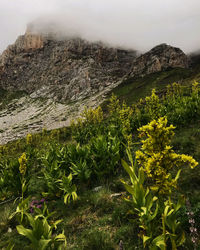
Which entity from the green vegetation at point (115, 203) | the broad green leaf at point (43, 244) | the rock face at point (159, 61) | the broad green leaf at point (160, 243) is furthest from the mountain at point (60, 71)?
the broad green leaf at point (160, 243)

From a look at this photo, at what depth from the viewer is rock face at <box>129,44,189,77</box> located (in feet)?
451

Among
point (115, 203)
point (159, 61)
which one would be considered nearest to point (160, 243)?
point (115, 203)

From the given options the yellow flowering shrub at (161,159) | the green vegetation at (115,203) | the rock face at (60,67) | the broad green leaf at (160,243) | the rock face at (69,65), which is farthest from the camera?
the rock face at (69,65)

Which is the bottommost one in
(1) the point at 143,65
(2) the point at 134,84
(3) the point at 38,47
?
(2) the point at 134,84

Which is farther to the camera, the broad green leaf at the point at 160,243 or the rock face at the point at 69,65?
the rock face at the point at 69,65

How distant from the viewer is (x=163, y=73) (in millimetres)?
127438

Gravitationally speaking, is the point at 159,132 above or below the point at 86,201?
above

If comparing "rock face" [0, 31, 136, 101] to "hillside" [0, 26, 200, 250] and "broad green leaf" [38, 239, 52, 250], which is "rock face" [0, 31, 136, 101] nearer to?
"hillside" [0, 26, 200, 250]

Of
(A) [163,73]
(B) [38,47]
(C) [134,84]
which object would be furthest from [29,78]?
(A) [163,73]

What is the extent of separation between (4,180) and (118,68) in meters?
171

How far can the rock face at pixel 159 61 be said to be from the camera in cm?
13738

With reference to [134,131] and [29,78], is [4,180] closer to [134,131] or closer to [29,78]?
[134,131]

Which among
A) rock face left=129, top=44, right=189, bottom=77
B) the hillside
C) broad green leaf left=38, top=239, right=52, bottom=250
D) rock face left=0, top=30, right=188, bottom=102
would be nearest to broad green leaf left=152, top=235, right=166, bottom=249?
the hillside

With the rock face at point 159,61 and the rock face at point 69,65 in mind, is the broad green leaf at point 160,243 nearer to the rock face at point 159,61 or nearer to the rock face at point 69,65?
the rock face at point 69,65
